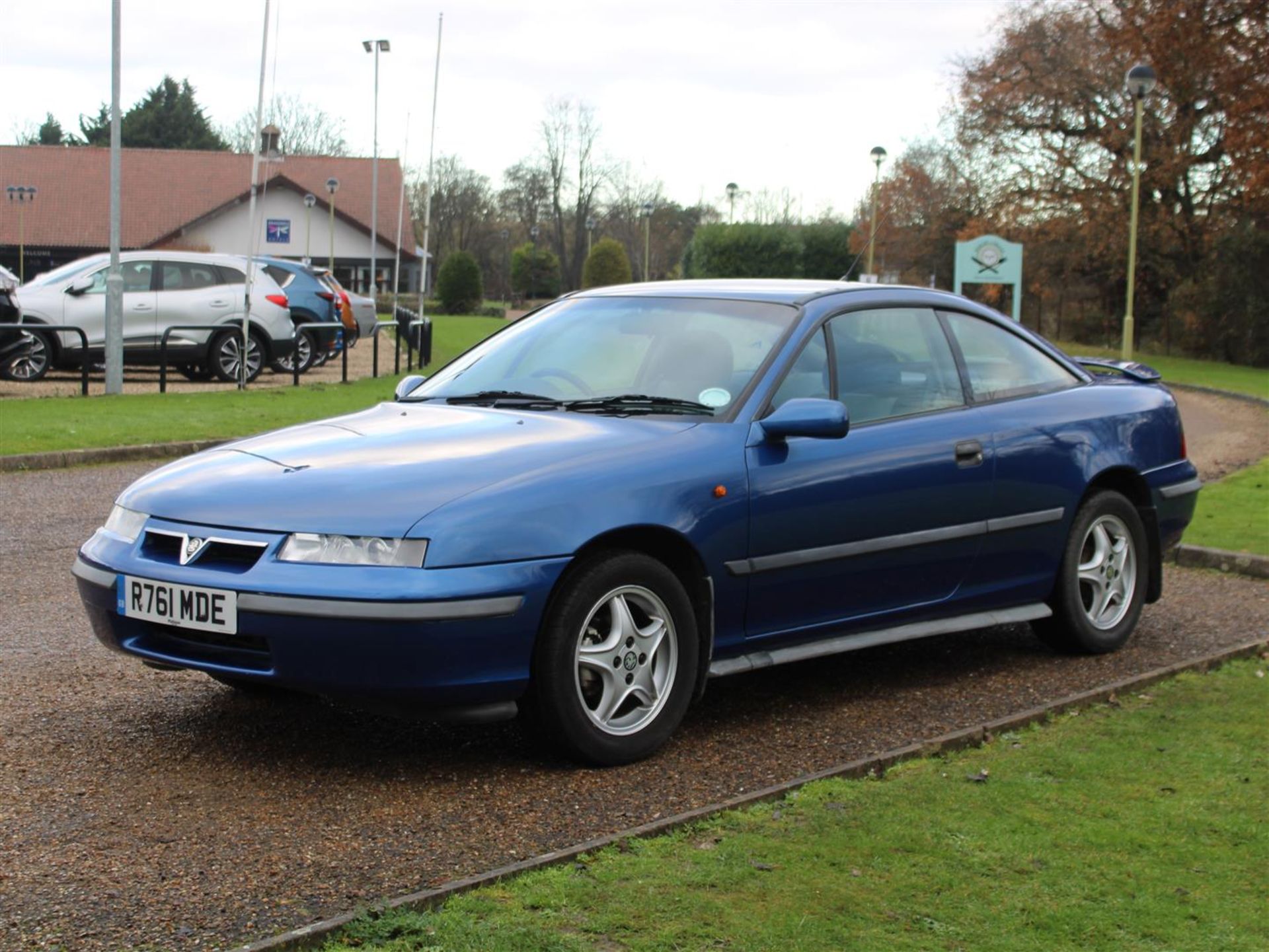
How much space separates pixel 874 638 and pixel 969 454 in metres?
0.86

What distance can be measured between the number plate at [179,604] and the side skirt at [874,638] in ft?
5.47

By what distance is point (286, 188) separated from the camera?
74.4 metres

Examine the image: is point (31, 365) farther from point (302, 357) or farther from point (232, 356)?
point (302, 357)

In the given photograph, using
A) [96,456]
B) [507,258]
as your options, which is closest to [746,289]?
[96,456]

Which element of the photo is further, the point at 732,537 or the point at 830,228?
the point at 830,228

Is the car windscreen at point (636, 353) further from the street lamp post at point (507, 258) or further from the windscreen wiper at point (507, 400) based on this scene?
the street lamp post at point (507, 258)

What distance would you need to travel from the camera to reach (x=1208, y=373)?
3575 centimetres

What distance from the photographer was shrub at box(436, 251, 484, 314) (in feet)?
247

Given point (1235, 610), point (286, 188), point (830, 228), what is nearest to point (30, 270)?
point (286, 188)

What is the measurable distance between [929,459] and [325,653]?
2616mm

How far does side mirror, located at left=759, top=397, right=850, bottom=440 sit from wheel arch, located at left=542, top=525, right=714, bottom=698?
560 millimetres

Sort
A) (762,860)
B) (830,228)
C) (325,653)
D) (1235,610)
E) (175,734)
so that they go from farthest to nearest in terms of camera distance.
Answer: (830,228) < (1235,610) < (175,734) < (325,653) < (762,860)

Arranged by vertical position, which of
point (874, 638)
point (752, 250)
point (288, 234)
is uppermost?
point (752, 250)

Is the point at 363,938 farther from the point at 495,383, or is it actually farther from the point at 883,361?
the point at 883,361
